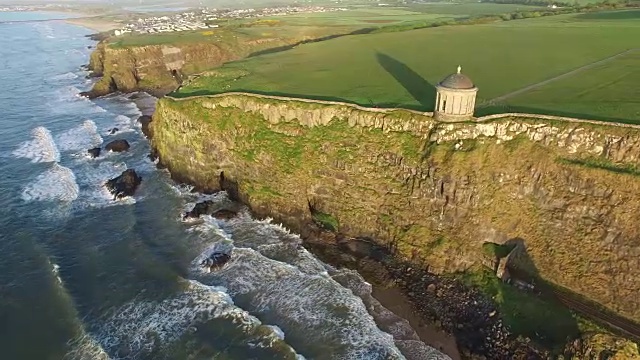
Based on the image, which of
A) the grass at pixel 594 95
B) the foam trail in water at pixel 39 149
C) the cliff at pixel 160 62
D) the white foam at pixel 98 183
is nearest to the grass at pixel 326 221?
the grass at pixel 594 95

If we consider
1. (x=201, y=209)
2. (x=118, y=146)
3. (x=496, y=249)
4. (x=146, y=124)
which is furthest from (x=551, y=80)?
(x=146, y=124)

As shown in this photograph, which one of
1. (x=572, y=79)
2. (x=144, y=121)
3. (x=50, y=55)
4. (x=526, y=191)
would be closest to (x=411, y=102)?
(x=526, y=191)

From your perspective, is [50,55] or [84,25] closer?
[50,55]

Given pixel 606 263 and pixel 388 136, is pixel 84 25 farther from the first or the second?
pixel 606 263

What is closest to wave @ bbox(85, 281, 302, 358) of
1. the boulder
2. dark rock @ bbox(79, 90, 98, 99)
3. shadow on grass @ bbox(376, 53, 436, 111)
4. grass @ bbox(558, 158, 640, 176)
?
the boulder

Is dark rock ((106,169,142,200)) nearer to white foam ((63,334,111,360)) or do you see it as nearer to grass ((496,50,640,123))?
white foam ((63,334,111,360))

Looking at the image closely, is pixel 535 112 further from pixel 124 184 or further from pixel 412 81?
pixel 124 184

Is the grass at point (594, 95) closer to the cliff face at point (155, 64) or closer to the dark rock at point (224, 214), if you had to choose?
the dark rock at point (224, 214)
